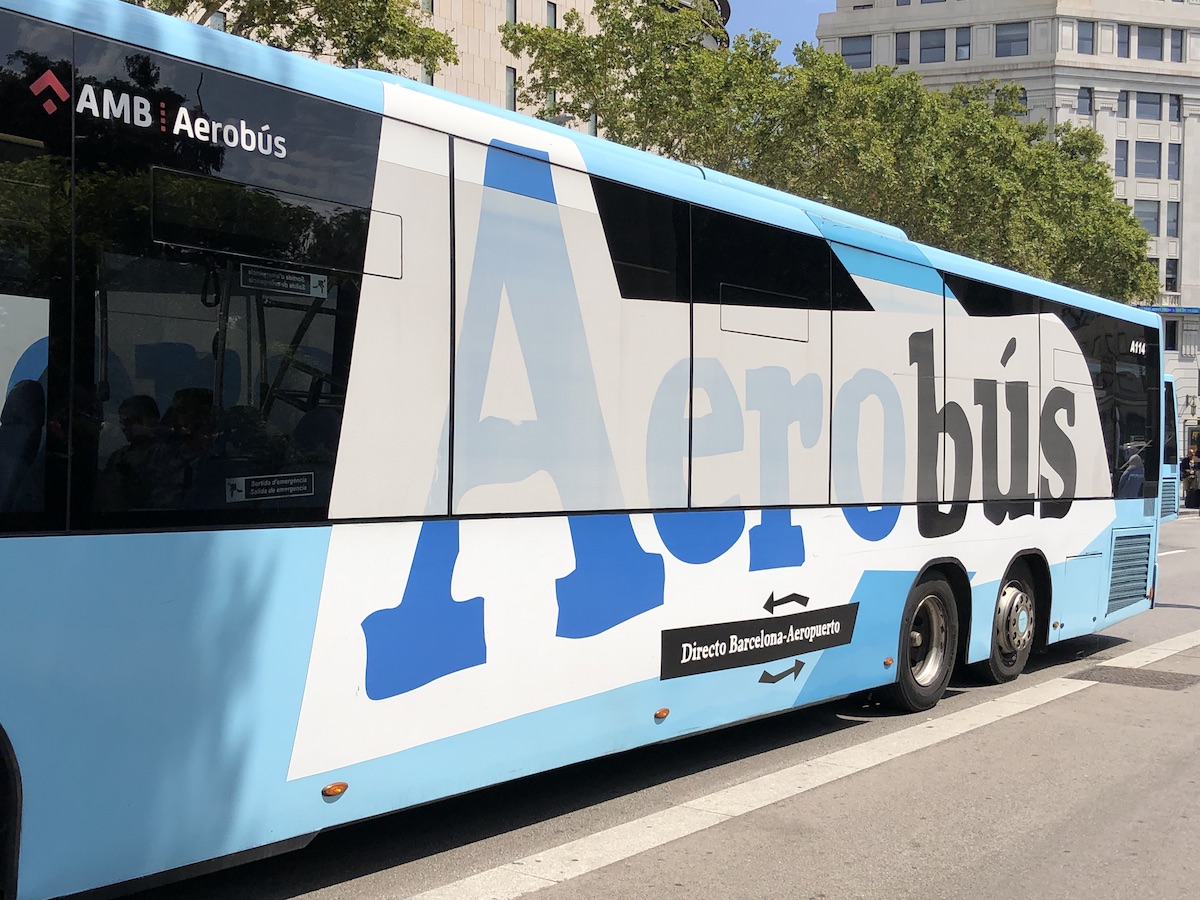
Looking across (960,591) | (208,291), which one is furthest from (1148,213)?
(208,291)

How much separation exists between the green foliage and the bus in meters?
17.5

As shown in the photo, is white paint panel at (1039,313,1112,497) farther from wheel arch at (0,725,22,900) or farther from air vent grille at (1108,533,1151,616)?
wheel arch at (0,725,22,900)

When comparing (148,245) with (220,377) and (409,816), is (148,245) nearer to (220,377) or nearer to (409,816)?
(220,377)

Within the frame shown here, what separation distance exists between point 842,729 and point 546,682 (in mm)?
3315

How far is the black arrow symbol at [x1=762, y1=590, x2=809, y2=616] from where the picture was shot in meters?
6.78

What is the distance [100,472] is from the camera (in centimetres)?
387

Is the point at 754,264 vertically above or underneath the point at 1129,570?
above

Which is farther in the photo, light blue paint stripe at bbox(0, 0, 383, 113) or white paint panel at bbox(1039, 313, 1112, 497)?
white paint panel at bbox(1039, 313, 1112, 497)

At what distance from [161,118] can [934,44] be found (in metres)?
84.8

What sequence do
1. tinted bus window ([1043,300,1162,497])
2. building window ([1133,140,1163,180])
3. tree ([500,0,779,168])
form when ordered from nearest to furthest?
tinted bus window ([1043,300,1162,497]) → tree ([500,0,779,168]) → building window ([1133,140,1163,180])

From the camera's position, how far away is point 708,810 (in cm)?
609

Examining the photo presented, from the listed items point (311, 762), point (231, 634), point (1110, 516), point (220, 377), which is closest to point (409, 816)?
point (311, 762)

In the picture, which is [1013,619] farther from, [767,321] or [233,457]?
[233,457]

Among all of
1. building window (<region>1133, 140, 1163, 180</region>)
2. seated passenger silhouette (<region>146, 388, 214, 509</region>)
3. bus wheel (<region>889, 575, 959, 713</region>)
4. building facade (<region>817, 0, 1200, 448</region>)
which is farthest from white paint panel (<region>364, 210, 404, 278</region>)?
building window (<region>1133, 140, 1163, 180</region>)
